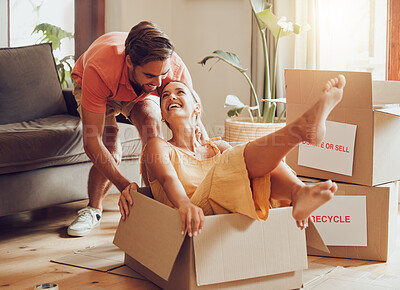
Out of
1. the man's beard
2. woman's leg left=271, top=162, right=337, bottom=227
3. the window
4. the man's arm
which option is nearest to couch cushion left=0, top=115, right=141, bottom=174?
the man's arm

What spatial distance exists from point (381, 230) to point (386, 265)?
13cm

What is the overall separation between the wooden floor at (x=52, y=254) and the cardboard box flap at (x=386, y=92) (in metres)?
0.65

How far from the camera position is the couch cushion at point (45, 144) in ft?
7.14

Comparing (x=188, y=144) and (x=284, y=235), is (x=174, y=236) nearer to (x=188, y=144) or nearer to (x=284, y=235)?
(x=284, y=235)

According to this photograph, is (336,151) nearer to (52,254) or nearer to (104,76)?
(104,76)

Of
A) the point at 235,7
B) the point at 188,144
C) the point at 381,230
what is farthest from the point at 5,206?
the point at 235,7

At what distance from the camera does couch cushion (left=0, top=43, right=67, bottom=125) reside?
278 centimetres

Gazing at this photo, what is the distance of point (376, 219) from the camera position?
76.2 inches

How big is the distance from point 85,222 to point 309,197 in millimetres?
1221

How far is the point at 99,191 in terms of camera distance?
2469 millimetres

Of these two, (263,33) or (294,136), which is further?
(263,33)

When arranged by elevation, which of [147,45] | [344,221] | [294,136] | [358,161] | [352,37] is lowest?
[344,221]

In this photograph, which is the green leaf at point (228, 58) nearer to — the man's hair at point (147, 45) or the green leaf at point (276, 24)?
the green leaf at point (276, 24)

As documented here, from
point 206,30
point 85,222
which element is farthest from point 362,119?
point 206,30
